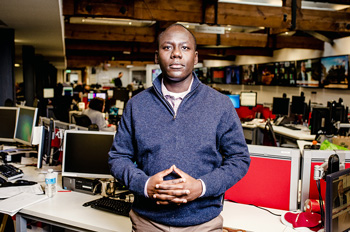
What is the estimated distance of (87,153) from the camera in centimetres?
271

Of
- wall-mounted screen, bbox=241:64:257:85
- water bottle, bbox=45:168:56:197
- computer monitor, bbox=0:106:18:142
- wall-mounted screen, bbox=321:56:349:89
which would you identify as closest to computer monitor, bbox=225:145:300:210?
water bottle, bbox=45:168:56:197

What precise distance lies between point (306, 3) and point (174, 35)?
651 cm

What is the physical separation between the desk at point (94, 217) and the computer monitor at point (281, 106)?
16.9ft

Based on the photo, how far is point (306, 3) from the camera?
279 inches

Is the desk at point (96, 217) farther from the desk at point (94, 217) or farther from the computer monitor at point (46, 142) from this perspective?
the computer monitor at point (46, 142)

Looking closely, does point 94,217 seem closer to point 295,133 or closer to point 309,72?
point 295,133

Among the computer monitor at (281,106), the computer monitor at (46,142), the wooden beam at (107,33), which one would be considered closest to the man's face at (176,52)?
the computer monitor at (46,142)

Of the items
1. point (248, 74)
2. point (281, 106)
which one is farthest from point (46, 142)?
point (248, 74)

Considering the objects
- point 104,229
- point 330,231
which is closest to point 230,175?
point 330,231

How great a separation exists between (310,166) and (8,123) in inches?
133

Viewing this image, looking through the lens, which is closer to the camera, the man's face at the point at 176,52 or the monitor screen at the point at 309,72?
the man's face at the point at 176,52

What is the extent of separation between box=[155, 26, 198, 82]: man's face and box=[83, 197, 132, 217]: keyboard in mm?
1148

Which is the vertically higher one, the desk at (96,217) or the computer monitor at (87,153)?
the computer monitor at (87,153)

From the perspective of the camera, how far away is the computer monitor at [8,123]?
157 inches
